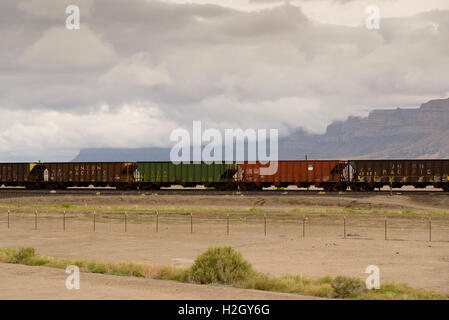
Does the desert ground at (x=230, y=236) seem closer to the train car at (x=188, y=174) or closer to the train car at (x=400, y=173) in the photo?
the train car at (x=400, y=173)

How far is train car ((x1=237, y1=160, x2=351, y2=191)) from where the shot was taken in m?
62.0

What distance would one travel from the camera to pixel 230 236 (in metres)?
33.9

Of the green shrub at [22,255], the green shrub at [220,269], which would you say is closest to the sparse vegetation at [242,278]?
the green shrub at [220,269]

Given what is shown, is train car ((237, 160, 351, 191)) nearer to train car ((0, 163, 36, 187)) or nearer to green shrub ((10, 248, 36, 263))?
train car ((0, 163, 36, 187))

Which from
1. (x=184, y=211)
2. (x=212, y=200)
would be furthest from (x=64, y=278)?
(x=212, y=200)

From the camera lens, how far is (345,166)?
202 feet

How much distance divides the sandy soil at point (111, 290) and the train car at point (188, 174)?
46987 mm

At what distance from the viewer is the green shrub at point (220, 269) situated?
17266mm

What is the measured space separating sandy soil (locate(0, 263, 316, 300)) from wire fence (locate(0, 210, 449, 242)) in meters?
17.4

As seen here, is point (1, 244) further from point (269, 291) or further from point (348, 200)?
point (348, 200)

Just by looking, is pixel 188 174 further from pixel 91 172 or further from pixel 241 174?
pixel 91 172

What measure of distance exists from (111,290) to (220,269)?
3.49m

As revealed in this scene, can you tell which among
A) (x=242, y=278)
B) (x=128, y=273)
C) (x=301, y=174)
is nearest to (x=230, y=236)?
(x=128, y=273)
